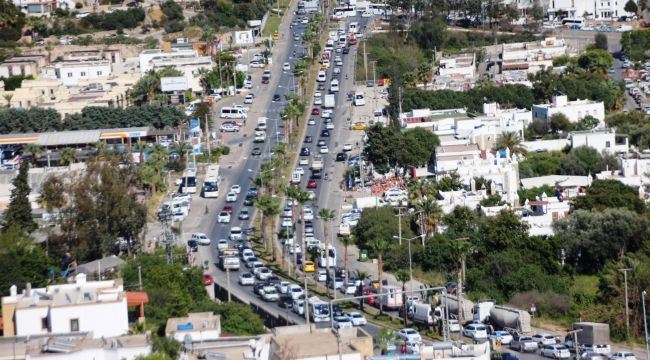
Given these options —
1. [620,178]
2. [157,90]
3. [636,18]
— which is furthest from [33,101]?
[636,18]

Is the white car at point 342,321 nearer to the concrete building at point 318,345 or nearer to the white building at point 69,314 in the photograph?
the white building at point 69,314

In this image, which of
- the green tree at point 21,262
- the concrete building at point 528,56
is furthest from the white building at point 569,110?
the green tree at point 21,262

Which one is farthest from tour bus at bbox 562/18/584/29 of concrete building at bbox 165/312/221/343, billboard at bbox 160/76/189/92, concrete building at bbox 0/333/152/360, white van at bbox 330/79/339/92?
concrete building at bbox 0/333/152/360

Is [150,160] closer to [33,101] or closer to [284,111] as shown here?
[284,111]

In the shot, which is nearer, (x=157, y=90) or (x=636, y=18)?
(x=157, y=90)

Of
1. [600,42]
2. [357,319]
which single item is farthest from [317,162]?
[600,42]
